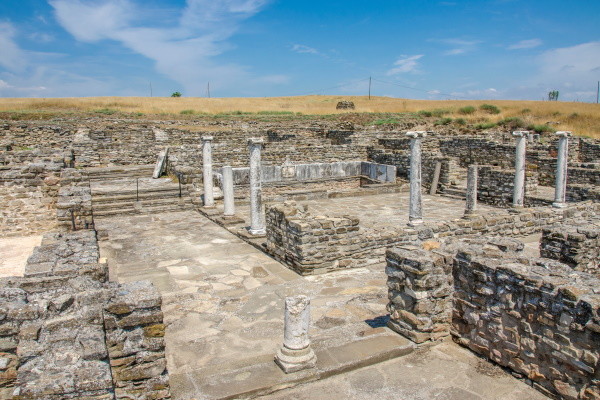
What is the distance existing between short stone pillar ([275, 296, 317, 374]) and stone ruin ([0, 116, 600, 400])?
1cm

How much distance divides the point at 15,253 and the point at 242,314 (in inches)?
239

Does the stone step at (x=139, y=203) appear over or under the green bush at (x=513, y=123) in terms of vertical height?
under

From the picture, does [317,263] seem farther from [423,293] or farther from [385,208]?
[385,208]

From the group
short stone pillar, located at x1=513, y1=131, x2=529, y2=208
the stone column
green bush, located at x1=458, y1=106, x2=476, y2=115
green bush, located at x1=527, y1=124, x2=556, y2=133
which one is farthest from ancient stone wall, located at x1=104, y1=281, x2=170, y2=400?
green bush, located at x1=458, y1=106, x2=476, y2=115

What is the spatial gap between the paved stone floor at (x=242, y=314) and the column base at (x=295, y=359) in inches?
3.0

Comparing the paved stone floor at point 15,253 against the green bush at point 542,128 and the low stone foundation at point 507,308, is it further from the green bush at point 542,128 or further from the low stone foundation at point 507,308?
the green bush at point 542,128

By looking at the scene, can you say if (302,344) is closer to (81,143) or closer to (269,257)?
(269,257)

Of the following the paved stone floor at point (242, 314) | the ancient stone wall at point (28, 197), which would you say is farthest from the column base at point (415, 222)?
the ancient stone wall at point (28, 197)

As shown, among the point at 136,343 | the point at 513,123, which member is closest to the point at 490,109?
the point at 513,123

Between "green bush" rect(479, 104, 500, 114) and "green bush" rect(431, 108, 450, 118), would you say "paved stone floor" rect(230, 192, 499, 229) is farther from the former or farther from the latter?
"green bush" rect(479, 104, 500, 114)

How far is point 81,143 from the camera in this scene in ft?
71.3

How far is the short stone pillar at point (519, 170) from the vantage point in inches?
570

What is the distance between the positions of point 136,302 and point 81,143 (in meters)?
20.2

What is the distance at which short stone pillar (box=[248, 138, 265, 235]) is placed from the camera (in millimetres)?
11055
